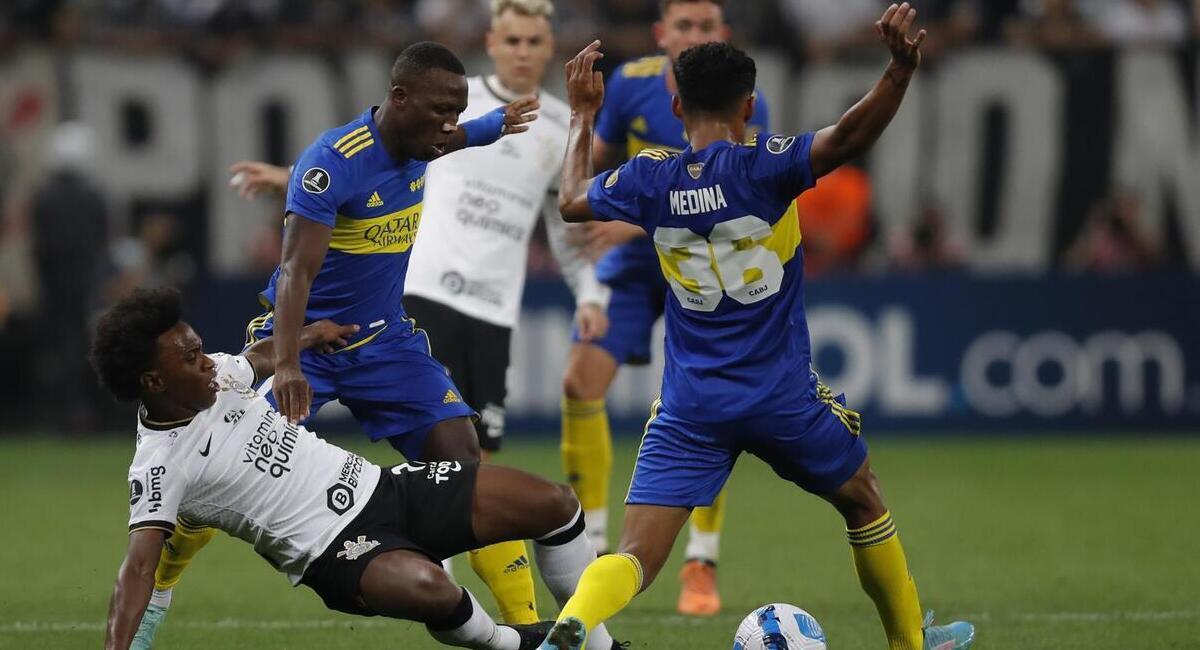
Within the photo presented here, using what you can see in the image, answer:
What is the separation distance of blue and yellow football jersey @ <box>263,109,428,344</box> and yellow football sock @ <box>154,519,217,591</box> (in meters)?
0.91

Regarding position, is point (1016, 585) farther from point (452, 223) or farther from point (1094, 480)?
point (1094, 480)

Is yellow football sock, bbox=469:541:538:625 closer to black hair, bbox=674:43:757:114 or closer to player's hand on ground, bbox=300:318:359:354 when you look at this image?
player's hand on ground, bbox=300:318:359:354

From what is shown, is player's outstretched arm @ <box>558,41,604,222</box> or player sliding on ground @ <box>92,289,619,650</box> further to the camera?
player's outstretched arm @ <box>558,41,604,222</box>

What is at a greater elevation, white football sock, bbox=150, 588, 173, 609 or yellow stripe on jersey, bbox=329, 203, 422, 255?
yellow stripe on jersey, bbox=329, 203, 422, 255

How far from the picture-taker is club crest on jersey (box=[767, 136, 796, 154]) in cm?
572

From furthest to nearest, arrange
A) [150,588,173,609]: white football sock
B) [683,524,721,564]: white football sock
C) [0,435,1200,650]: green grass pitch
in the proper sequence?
[683,524,721,564]: white football sock → [0,435,1200,650]: green grass pitch → [150,588,173,609]: white football sock

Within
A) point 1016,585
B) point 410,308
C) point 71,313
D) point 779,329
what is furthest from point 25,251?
point 779,329

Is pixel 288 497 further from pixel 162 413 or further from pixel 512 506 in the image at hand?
pixel 512 506

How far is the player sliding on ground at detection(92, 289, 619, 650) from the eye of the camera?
5422 millimetres

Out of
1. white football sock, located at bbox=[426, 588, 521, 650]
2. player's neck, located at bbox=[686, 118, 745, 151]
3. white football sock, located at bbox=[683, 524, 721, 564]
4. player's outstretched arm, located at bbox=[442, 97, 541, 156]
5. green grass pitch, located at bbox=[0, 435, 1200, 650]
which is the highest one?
player's outstretched arm, located at bbox=[442, 97, 541, 156]

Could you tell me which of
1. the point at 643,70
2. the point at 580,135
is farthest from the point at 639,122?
the point at 580,135

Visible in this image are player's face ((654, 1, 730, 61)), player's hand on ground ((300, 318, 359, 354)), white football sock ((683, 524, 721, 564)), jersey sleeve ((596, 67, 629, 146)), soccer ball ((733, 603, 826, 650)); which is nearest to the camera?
soccer ball ((733, 603, 826, 650))

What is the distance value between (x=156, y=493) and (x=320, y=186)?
51.9 inches

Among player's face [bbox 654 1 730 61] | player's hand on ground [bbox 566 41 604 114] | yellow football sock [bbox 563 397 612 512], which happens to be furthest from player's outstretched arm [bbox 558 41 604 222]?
yellow football sock [bbox 563 397 612 512]
